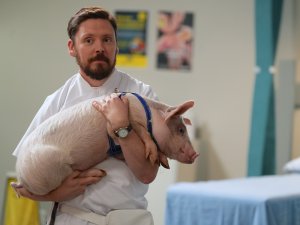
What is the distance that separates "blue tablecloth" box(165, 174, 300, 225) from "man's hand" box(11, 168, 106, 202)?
146 centimetres

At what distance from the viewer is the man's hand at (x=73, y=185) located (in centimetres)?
137

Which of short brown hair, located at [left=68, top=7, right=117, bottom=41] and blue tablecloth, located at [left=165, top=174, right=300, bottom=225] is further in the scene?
blue tablecloth, located at [left=165, top=174, right=300, bottom=225]

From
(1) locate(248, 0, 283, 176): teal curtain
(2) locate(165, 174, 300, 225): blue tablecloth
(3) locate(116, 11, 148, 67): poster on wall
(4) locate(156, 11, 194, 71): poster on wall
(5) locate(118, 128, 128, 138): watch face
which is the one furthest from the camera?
(4) locate(156, 11, 194, 71): poster on wall

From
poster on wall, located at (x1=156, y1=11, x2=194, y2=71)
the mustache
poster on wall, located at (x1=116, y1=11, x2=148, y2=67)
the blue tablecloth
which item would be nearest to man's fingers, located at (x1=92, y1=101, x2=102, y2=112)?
the mustache

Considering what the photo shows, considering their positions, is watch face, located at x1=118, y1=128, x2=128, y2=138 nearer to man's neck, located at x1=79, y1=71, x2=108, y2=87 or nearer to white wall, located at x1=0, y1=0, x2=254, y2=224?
man's neck, located at x1=79, y1=71, x2=108, y2=87

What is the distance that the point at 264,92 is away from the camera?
377cm

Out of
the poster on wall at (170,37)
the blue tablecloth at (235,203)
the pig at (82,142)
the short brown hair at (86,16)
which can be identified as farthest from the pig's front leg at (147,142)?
the poster on wall at (170,37)

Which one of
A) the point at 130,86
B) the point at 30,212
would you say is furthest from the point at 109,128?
the point at 30,212

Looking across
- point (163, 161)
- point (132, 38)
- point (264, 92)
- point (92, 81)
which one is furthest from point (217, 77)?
point (163, 161)

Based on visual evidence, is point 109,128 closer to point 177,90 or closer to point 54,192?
point 54,192

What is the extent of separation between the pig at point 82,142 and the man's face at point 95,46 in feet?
0.33

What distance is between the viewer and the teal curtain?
12.3ft

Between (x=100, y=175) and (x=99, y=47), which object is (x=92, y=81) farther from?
(x=100, y=175)

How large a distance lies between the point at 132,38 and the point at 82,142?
264 cm
